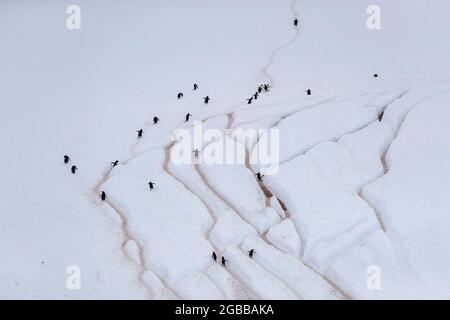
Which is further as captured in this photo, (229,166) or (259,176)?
(229,166)

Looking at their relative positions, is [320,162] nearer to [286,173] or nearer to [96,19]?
[286,173]

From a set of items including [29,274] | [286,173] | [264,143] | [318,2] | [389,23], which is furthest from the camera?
[318,2]

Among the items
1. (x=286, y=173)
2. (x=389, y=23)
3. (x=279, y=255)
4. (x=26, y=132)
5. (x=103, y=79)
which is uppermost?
(x=389, y=23)

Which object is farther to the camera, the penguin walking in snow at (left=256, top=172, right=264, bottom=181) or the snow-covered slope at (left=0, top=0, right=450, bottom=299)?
the penguin walking in snow at (left=256, top=172, right=264, bottom=181)

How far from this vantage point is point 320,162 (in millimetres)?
39844

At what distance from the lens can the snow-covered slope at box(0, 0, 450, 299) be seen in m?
32.5

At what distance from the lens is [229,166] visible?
39.3 metres

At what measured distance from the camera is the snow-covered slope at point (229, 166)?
32469 mm

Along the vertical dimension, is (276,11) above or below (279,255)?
above

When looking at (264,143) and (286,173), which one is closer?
(286,173)

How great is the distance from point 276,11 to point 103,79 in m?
23.1

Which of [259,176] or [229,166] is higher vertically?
[229,166]

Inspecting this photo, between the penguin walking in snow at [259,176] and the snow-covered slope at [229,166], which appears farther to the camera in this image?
the penguin walking in snow at [259,176]

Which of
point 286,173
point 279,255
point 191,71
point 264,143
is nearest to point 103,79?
point 191,71
